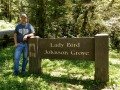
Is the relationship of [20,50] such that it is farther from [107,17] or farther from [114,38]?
[114,38]

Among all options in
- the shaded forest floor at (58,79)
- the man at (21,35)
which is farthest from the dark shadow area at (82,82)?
the man at (21,35)

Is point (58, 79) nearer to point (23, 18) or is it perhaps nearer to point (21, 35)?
point (21, 35)

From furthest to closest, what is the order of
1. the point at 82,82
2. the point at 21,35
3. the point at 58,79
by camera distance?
the point at 21,35, the point at 58,79, the point at 82,82

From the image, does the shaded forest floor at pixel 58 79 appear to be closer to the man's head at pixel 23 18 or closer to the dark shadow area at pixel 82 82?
the dark shadow area at pixel 82 82

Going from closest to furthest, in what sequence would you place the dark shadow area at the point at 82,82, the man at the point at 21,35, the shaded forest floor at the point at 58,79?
the shaded forest floor at the point at 58,79
the dark shadow area at the point at 82,82
the man at the point at 21,35

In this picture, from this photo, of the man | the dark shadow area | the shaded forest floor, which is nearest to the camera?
the shaded forest floor

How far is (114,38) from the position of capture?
83.8ft

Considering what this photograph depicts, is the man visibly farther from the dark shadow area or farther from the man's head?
the dark shadow area

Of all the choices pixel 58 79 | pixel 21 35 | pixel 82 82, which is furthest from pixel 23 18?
pixel 82 82

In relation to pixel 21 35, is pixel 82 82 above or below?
below

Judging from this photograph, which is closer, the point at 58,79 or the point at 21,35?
the point at 58,79

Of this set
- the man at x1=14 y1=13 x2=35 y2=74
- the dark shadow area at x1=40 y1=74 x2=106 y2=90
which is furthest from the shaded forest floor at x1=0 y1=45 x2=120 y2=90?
the man at x1=14 y1=13 x2=35 y2=74

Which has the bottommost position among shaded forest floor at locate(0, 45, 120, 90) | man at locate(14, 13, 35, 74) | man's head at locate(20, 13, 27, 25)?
shaded forest floor at locate(0, 45, 120, 90)

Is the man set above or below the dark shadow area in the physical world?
above
